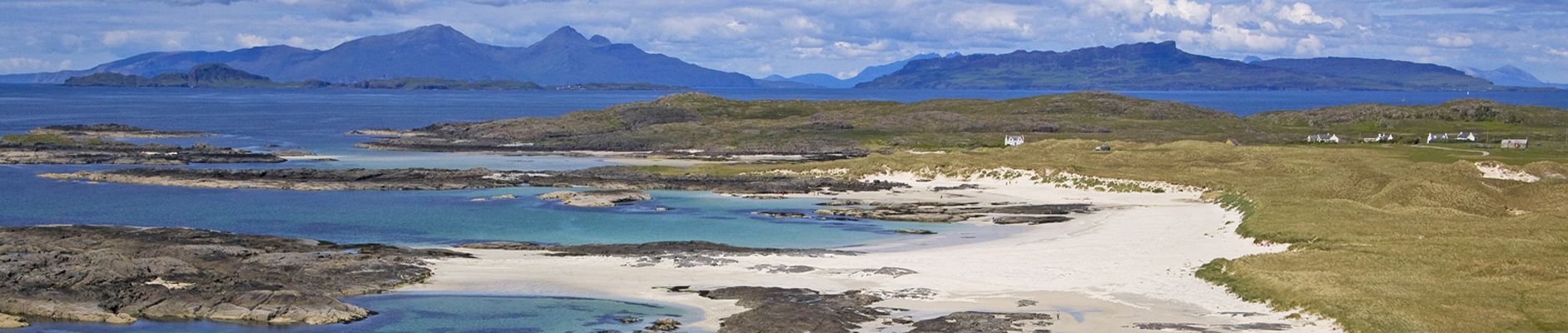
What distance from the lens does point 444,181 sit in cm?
7019

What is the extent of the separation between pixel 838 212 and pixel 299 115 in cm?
16051

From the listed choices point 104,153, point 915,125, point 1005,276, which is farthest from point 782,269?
point 915,125

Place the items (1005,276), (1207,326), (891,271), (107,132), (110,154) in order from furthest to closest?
(107,132) < (110,154) < (891,271) < (1005,276) < (1207,326)

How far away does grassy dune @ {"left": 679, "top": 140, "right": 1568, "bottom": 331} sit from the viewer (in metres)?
25.1

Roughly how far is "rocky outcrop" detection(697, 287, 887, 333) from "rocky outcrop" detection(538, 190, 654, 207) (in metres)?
28.0

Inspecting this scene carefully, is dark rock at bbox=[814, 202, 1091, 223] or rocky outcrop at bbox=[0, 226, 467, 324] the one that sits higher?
rocky outcrop at bbox=[0, 226, 467, 324]

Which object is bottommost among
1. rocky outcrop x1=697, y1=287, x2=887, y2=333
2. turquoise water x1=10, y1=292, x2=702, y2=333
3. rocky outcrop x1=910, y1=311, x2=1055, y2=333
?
turquoise water x1=10, y1=292, x2=702, y2=333

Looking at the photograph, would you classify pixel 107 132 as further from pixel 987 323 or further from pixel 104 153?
pixel 987 323

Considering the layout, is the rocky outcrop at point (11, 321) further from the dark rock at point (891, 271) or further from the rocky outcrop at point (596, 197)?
the rocky outcrop at point (596, 197)

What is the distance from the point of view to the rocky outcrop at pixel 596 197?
59500mm

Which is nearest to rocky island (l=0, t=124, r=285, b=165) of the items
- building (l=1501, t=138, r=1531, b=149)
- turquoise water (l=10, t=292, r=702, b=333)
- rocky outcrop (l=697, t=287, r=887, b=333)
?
turquoise water (l=10, t=292, r=702, b=333)

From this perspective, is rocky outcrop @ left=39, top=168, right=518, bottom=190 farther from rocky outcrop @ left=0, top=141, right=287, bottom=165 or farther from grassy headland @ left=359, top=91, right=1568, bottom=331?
grassy headland @ left=359, top=91, right=1568, bottom=331

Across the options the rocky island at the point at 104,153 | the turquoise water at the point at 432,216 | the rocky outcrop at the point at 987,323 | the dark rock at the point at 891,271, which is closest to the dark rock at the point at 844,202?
the turquoise water at the point at 432,216

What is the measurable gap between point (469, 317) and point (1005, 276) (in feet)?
51.2
